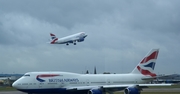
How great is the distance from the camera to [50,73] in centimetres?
4781

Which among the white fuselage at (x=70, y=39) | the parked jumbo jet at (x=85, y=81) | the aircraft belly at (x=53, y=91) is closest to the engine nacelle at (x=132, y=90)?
the parked jumbo jet at (x=85, y=81)

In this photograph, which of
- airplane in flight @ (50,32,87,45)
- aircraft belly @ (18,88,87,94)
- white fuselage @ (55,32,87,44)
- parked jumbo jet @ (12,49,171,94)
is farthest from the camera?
white fuselage @ (55,32,87,44)

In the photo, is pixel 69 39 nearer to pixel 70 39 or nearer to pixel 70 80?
pixel 70 39

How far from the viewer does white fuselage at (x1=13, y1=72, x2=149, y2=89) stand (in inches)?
1820

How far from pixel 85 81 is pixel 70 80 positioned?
2675 millimetres

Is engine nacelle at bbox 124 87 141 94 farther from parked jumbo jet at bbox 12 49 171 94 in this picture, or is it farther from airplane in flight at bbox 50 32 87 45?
airplane in flight at bbox 50 32 87 45

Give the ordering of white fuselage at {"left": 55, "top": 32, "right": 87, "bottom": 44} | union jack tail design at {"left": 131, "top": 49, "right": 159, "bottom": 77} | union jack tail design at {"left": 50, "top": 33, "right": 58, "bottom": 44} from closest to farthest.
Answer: union jack tail design at {"left": 131, "top": 49, "right": 159, "bottom": 77}
white fuselage at {"left": 55, "top": 32, "right": 87, "bottom": 44}
union jack tail design at {"left": 50, "top": 33, "right": 58, "bottom": 44}

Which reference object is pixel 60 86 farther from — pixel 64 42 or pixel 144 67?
pixel 64 42

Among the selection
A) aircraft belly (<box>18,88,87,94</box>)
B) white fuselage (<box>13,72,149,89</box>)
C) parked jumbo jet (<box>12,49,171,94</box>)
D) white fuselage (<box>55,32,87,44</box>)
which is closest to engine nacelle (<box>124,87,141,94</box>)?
Answer: parked jumbo jet (<box>12,49,171,94</box>)

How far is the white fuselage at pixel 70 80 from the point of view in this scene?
46.2m

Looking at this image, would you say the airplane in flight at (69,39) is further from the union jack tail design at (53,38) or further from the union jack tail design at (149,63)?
the union jack tail design at (149,63)

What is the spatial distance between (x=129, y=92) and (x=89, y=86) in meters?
6.76

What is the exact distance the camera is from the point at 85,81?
50500mm

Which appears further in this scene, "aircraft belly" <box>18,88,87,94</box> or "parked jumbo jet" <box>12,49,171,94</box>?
"aircraft belly" <box>18,88,87,94</box>
